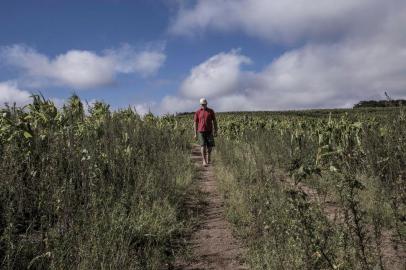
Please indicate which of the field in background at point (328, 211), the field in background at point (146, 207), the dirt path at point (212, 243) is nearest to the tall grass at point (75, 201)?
the field in background at point (146, 207)

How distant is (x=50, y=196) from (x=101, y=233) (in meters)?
0.71

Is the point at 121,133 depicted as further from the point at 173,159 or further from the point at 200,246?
the point at 200,246

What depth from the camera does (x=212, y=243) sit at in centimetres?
493

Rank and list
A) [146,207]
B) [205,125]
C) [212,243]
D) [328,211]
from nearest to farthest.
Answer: [212,243], [146,207], [328,211], [205,125]

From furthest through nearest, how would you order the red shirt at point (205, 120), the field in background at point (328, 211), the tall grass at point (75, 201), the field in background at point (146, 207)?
the red shirt at point (205, 120) → the tall grass at point (75, 201) → the field in background at point (146, 207) → the field in background at point (328, 211)

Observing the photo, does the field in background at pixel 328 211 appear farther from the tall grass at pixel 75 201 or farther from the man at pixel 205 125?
the man at pixel 205 125

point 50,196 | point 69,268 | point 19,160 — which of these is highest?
point 19,160

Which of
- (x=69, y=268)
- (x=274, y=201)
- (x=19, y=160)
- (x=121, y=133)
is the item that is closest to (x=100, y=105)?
(x=121, y=133)

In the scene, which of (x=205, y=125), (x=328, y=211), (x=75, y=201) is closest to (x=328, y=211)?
(x=328, y=211)

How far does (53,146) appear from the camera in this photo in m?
4.15

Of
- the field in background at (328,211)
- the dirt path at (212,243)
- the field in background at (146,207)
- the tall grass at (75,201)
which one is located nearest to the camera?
the field in background at (328,211)

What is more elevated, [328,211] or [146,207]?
[146,207]

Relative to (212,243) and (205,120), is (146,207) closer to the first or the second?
(212,243)

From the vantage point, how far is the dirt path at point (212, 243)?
4.32 metres
